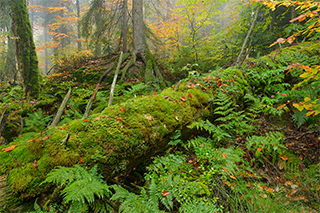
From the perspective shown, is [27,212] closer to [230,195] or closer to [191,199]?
[191,199]

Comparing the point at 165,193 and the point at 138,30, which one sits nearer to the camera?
the point at 165,193

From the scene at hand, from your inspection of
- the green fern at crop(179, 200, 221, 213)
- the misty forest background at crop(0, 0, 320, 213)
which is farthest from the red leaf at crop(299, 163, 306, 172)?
the green fern at crop(179, 200, 221, 213)

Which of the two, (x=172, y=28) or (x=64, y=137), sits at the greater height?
(x=172, y=28)

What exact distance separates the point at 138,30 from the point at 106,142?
22.8ft

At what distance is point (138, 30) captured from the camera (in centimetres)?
751

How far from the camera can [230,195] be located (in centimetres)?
203

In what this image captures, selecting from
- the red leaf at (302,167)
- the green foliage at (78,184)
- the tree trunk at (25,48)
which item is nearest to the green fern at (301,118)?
the red leaf at (302,167)

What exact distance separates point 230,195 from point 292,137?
1.82 metres

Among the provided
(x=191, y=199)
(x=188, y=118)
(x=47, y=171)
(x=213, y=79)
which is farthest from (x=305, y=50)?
(x=47, y=171)

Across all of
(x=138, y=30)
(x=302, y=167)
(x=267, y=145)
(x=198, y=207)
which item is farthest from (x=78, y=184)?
(x=138, y=30)

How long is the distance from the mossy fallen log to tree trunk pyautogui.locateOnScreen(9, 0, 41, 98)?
20.6 ft

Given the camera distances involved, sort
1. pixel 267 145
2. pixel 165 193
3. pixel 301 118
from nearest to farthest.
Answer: pixel 165 193 < pixel 267 145 < pixel 301 118

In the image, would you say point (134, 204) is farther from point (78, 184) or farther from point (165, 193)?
point (78, 184)

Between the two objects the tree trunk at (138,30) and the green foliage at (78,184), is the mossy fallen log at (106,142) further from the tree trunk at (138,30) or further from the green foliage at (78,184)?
the tree trunk at (138,30)
